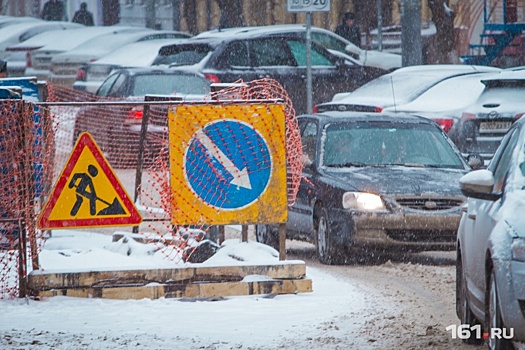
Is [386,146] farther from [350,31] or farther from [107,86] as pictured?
[350,31]

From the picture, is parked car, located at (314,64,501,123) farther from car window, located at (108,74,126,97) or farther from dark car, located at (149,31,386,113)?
car window, located at (108,74,126,97)

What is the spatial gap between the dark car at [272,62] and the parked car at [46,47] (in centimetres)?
846

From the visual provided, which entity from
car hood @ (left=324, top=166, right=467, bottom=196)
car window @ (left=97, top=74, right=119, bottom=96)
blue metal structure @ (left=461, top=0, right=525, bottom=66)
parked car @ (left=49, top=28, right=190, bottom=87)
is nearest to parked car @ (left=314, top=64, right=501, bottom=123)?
car window @ (left=97, top=74, right=119, bottom=96)

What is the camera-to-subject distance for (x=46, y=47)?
117 feet

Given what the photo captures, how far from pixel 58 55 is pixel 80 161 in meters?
23.8

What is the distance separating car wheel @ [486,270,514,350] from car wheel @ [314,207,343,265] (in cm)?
537

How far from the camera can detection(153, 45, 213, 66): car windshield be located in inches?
1027

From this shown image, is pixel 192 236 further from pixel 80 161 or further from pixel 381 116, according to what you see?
pixel 381 116

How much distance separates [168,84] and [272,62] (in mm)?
2781

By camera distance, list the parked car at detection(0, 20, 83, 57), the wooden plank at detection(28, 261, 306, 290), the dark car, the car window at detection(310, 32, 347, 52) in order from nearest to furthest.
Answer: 1. the wooden plank at detection(28, 261, 306, 290)
2. the dark car
3. the car window at detection(310, 32, 347, 52)
4. the parked car at detection(0, 20, 83, 57)

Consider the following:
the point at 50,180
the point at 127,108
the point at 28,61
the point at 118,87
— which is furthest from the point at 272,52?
the point at 50,180

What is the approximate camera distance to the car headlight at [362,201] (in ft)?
42.4

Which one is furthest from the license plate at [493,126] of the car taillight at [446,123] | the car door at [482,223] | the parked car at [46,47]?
the parked car at [46,47]

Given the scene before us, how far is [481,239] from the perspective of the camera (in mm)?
7930
